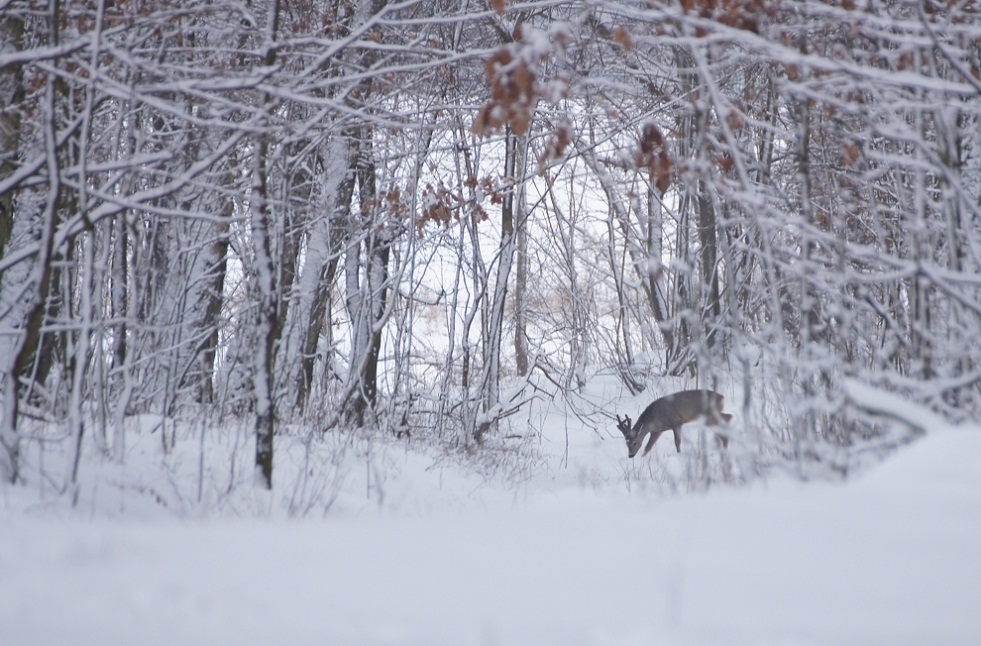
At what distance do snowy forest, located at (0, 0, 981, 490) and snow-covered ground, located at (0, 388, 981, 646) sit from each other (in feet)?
2.06

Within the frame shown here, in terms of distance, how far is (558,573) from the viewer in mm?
2715

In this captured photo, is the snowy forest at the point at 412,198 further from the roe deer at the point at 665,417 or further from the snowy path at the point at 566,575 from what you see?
the roe deer at the point at 665,417

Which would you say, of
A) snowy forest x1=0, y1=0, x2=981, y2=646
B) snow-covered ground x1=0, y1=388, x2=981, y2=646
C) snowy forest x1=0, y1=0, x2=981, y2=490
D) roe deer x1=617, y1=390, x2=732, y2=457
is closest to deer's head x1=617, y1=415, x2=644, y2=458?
roe deer x1=617, y1=390, x2=732, y2=457

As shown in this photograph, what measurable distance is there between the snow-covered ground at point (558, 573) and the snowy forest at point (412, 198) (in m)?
0.63

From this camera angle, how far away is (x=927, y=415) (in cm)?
341

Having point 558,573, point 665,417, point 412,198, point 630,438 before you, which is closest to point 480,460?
point 412,198

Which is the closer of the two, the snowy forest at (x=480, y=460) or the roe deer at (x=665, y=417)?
the snowy forest at (x=480, y=460)

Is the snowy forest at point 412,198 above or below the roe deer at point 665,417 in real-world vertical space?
above

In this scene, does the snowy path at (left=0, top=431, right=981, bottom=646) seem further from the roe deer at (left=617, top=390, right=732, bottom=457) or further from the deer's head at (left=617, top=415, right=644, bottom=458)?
the deer's head at (left=617, top=415, right=644, bottom=458)

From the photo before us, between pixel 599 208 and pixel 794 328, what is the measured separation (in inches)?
414

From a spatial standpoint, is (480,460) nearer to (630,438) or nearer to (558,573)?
(630,438)

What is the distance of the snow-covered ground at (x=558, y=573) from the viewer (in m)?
2.37

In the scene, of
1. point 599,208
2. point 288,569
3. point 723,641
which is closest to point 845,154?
point 723,641

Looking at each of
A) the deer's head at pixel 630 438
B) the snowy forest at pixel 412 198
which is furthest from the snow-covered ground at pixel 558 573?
the deer's head at pixel 630 438
